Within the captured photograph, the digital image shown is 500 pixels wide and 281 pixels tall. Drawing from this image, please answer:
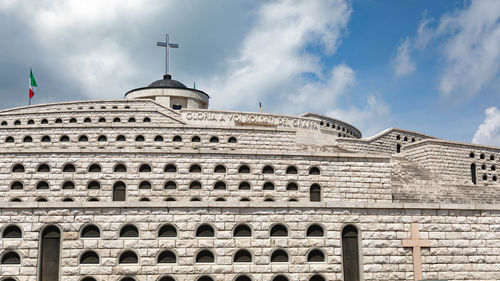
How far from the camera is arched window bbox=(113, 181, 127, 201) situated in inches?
909

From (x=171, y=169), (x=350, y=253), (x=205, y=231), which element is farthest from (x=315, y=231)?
(x=171, y=169)

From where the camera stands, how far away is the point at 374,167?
953 inches

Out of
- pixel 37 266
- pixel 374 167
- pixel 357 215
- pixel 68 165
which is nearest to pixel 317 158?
pixel 374 167

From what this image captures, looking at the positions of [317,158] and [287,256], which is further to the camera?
[317,158]

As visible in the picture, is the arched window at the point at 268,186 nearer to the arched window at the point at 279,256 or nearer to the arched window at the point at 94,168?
the arched window at the point at 279,256

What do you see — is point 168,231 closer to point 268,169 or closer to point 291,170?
point 268,169

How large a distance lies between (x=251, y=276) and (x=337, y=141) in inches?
696

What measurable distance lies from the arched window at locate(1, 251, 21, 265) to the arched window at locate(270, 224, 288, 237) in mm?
7880

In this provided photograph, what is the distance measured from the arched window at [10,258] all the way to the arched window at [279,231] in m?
7.88

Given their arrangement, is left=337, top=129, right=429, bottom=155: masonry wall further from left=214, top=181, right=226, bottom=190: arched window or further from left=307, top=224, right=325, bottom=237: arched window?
left=307, top=224, right=325, bottom=237: arched window

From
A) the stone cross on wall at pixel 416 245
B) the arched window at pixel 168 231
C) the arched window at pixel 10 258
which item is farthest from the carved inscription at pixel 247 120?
the arched window at pixel 10 258

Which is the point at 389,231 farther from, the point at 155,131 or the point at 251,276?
the point at 155,131

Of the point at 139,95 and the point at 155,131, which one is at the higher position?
the point at 139,95

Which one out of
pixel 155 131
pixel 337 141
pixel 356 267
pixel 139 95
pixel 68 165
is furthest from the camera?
pixel 139 95
